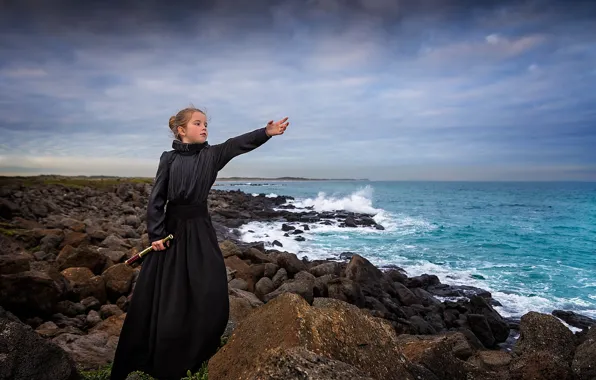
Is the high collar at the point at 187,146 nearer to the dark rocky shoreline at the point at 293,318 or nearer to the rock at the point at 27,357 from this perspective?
the dark rocky shoreline at the point at 293,318

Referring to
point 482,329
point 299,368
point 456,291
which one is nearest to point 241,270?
point 482,329

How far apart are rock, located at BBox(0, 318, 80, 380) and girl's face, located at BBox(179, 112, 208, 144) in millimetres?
2475

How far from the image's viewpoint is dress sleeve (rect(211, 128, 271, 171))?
4.20m

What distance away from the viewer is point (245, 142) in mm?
4246

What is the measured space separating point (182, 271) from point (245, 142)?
5.04 ft

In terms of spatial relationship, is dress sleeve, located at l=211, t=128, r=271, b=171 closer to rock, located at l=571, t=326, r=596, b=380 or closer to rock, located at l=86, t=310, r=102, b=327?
rock, located at l=571, t=326, r=596, b=380

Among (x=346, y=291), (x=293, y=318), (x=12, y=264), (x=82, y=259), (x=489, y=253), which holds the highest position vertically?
(x=293, y=318)

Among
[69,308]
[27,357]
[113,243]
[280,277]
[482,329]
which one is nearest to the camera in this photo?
[27,357]

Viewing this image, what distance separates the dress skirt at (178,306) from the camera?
13.7ft

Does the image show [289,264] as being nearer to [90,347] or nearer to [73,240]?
[73,240]

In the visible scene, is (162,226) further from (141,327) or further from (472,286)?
(472,286)

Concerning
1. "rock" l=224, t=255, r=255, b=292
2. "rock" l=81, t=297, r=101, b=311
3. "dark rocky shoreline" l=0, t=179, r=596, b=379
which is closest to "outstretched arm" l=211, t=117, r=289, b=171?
"dark rocky shoreline" l=0, t=179, r=596, b=379

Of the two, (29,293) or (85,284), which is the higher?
(29,293)

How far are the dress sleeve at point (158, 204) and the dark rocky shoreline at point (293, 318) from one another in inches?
52.2
